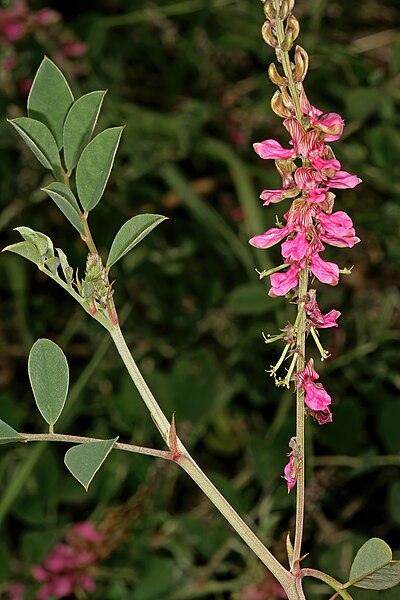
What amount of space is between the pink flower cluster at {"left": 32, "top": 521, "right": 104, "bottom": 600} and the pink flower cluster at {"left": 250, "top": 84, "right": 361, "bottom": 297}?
92 cm

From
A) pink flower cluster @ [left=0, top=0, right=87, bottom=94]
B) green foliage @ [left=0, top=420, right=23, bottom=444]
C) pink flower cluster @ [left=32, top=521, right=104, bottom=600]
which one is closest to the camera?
green foliage @ [left=0, top=420, right=23, bottom=444]

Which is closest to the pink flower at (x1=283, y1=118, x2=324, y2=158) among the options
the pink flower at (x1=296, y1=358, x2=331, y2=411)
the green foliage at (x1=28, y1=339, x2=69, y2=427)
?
the pink flower at (x1=296, y1=358, x2=331, y2=411)

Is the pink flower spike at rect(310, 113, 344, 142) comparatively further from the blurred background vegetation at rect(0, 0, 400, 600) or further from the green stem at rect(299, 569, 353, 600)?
the blurred background vegetation at rect(0, 0, 400, 600)

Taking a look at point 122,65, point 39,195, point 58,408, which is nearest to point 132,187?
point 39,195

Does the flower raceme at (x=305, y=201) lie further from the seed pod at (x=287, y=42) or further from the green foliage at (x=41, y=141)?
the green foliage at (x=41, y=141)

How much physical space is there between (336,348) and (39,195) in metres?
0.55

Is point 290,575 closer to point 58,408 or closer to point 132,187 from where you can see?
point 58,408

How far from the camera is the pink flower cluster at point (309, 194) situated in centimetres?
58

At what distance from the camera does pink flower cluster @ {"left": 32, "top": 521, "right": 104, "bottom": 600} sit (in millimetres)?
1402

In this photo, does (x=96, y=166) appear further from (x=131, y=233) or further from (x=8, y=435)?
(x=8, y=435)

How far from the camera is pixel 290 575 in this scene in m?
0.62

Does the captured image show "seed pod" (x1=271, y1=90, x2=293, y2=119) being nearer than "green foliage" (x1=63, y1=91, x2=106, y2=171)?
Yes

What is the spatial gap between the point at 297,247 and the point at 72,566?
0.96 meters

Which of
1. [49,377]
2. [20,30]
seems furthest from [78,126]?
[20,30]
